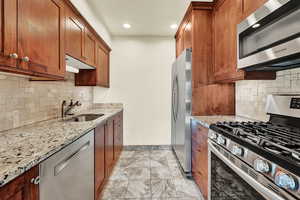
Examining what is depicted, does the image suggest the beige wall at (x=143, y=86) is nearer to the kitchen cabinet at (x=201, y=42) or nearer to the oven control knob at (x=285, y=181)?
the kitchen cabinet at (x=201, y=42)

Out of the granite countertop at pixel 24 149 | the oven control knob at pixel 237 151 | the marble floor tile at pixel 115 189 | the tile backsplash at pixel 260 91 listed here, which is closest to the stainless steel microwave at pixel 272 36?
the tile backsplash at pixel 260 91

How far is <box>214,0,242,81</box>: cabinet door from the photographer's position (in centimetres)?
188

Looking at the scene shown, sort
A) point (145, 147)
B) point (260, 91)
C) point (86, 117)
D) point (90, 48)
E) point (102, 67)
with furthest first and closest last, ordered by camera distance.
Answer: point (145, 147), point (102, 67), point (86, 117), point (90, 48), point (260, 91)

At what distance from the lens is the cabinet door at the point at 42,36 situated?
1151 mm

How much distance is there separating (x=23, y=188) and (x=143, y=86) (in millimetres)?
3182

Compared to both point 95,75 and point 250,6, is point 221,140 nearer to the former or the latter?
point 250,6

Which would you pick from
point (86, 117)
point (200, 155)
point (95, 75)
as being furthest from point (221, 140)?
point (95, 75)

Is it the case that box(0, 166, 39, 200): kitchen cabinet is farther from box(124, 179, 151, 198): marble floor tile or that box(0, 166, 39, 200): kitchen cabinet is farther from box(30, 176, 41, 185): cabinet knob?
box(124, 179, 151, 198): marble floor tile

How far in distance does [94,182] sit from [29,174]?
1.08 meters

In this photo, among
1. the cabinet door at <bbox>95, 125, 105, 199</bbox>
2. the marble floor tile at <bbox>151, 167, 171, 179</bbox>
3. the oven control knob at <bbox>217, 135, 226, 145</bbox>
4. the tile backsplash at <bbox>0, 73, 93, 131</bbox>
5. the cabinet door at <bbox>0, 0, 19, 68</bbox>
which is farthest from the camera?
the marble floor tile at <bbox>151, 167, 171, 179</bbox>

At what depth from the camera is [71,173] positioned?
129cm

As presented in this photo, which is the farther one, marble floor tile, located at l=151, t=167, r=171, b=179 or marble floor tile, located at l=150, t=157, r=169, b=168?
marble floor tile, located at l=150, t=157, r=169, b=168

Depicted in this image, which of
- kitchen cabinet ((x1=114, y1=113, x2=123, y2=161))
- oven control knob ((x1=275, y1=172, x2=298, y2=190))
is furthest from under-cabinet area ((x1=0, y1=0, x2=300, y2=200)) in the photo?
kitchen cabinet ((x1=114, y1=113, x2=123, y2=161))

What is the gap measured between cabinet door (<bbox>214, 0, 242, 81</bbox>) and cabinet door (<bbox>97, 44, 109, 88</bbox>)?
190cm
